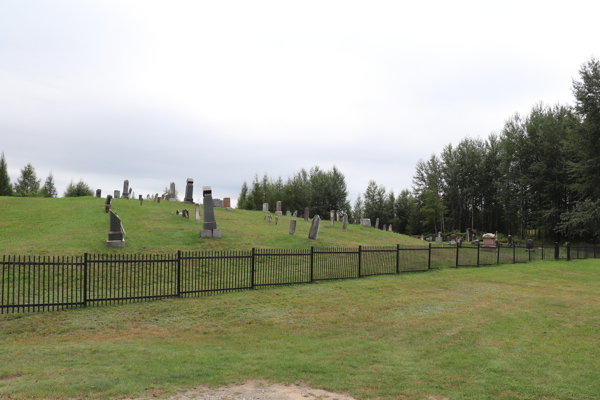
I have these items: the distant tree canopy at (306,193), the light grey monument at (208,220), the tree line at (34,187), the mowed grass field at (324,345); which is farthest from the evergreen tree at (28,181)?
the mowed grass field at (324,345)

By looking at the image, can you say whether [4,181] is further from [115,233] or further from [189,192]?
[115,233]

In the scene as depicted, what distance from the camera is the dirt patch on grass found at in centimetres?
507

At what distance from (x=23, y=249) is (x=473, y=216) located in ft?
215

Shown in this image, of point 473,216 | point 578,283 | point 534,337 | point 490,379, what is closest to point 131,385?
point 490,379

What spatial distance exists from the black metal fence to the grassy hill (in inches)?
72.1

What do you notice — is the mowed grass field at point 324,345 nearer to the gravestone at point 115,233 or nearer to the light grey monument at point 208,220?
the gravestone at point 115,233

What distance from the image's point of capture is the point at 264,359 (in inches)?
269

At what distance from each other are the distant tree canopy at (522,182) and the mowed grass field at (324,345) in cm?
3183

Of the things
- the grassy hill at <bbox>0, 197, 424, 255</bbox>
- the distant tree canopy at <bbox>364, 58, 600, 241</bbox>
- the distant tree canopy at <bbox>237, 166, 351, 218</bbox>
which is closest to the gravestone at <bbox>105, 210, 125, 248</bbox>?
the grassy hill at <bbox>0, 197, 424, 255</bbox>

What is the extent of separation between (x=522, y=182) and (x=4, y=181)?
71.2 metres

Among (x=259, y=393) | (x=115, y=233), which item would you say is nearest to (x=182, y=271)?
(x=115, y=233)

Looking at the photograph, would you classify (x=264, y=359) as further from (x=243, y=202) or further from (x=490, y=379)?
(x=243, y=202)

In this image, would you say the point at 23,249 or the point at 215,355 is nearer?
the point at 215,355

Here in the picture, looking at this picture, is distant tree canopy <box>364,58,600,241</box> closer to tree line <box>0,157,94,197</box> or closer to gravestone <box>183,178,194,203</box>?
gravestone <box>183,178,194,203</box>
